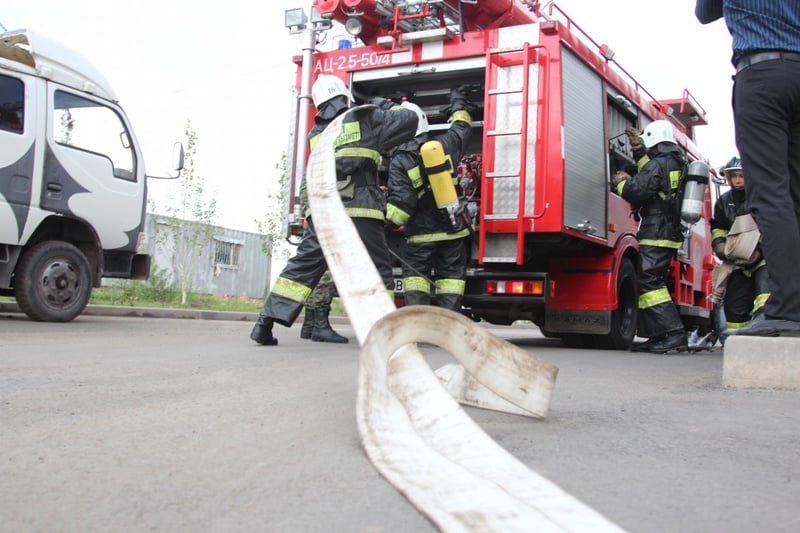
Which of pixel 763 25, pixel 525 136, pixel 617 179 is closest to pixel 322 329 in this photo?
pixel 525 136

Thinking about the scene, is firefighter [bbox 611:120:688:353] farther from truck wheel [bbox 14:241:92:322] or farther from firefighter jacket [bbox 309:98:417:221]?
truck wheel [bbox 14:241:92:322]

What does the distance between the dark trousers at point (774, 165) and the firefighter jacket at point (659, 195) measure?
132 inches

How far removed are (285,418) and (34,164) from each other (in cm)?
563

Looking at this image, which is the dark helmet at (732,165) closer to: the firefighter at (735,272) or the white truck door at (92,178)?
the firefighter at (735,272)

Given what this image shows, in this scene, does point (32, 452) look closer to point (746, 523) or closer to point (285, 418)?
point (285, 418)

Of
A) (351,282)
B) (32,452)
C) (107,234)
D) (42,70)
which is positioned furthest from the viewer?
(107,234)

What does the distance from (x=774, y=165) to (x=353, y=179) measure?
3004 millimetres

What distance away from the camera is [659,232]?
7.02 m

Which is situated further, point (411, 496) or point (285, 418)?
point (285, 418)

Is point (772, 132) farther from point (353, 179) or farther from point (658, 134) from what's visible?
point (658, 134)

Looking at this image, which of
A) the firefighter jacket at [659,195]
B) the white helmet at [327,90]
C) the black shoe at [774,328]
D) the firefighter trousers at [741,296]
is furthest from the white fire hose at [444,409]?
the firefighter trousers at [741,296]

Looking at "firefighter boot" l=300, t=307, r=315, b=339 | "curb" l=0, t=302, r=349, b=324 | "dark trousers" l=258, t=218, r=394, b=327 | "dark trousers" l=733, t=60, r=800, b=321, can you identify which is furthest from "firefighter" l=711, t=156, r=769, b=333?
"curb" l=0, t=302, r=349, b=324

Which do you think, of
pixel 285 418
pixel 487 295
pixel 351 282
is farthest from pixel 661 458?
pixel 487 295

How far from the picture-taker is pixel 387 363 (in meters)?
2.36
